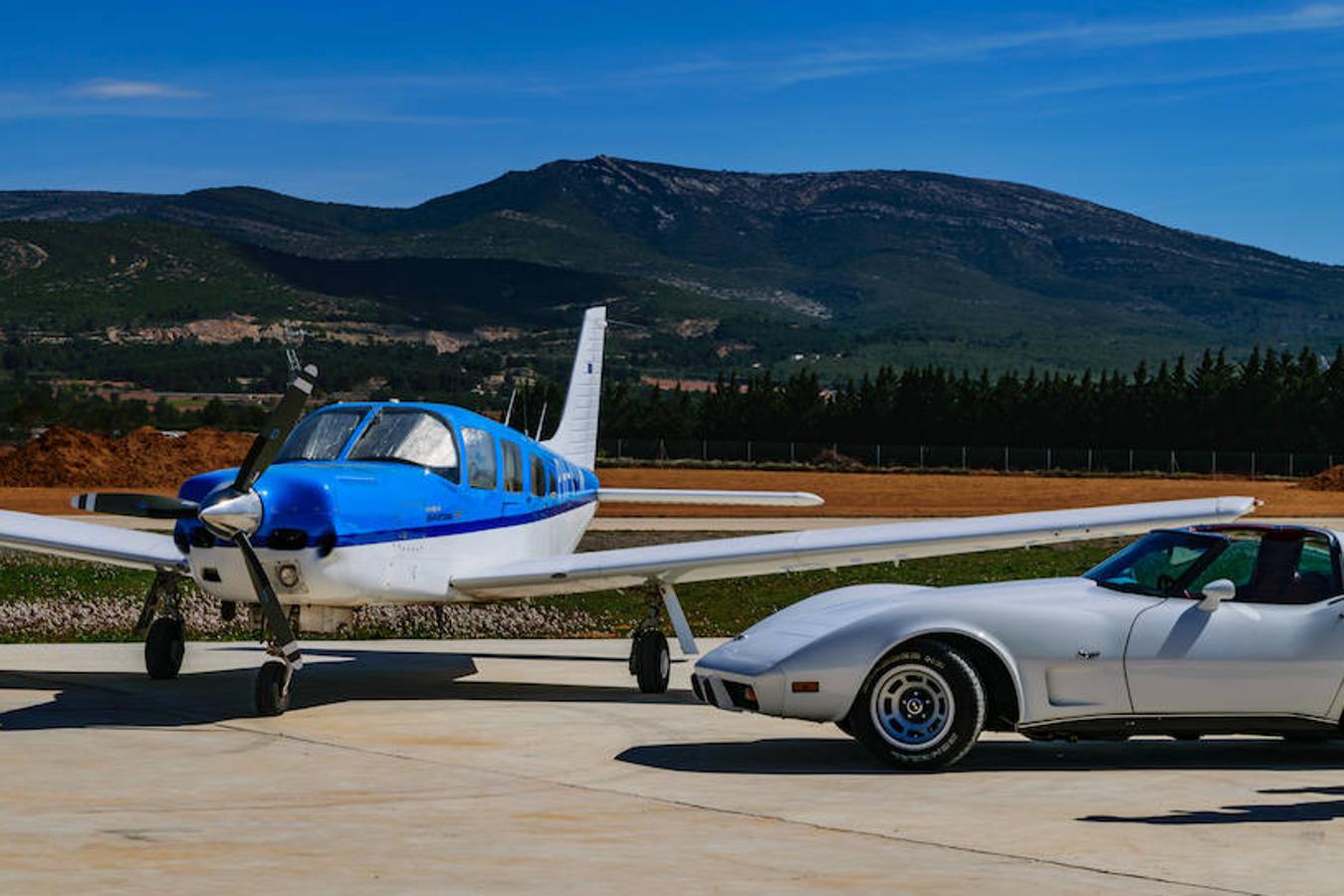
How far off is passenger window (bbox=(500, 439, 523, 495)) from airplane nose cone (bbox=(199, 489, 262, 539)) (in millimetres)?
3662

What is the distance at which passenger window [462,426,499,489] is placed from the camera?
Answer: 17062 mm

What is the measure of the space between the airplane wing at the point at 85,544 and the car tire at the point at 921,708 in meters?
7.87

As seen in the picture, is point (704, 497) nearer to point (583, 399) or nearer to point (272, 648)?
point (583, 399)

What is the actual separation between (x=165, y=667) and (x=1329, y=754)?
9.87 m

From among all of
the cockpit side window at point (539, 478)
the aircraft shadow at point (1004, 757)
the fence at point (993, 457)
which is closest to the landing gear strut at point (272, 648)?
the aircraft shadow at point (1004, 757)

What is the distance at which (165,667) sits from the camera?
17516 millimetres

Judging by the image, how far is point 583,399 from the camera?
81.5 ft

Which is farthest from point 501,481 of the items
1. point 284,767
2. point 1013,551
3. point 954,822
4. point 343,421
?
point 1013,551

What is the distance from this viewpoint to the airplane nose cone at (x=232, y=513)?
562 inches

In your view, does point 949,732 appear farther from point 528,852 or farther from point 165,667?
point 165,667

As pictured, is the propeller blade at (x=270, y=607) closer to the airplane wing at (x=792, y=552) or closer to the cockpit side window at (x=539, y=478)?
the airplane wing at (x=792, y=552)

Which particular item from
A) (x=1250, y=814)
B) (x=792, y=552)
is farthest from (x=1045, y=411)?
(x=1250, y=814)

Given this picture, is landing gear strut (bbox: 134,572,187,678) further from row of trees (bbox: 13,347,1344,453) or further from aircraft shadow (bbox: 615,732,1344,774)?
row of trees (bbox: 13,347,1344,453)

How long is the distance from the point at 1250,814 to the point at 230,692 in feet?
30.4
